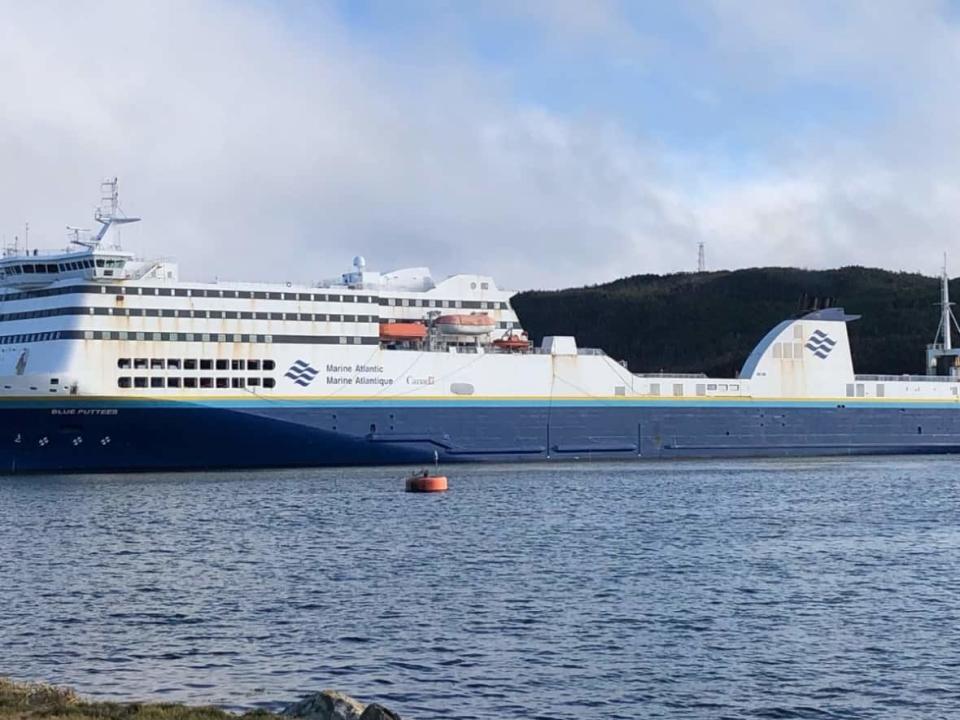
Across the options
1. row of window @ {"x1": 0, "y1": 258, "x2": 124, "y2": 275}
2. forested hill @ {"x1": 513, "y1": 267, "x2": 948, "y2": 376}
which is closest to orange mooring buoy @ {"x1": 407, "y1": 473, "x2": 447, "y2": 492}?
row of window @ {"x1": 0, "y1": 258, "x2": 124, "y2": 275}

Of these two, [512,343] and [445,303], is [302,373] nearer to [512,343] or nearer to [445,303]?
[445,303]

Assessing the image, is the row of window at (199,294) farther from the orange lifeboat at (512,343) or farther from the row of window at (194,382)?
the orange lifeboat at (512,343)

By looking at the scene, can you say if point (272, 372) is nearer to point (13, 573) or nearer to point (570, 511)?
point (570, 511)

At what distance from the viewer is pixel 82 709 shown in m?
18.5

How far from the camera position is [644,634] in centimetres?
2552

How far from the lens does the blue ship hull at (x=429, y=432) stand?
58.0 meters

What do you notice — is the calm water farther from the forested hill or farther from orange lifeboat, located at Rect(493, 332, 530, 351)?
the forested hill

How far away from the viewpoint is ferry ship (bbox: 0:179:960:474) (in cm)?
5900

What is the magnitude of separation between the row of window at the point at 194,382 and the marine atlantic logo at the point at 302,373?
3.12 feet

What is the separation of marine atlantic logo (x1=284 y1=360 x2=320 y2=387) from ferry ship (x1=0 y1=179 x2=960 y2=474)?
86mm

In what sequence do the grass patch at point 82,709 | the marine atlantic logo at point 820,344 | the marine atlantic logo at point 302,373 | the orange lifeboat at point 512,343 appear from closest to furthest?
the grass patch at point 82,709
the marine atlantic logo at point 302,373
the orange lifeboat at point 512,343
the marine atlantic logo at point 820,344

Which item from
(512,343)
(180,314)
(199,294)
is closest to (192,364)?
(180,314)

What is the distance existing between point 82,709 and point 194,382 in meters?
43.3

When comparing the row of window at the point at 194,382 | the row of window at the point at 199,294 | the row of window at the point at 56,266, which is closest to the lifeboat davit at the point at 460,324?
the row of window at the point at 199,294
